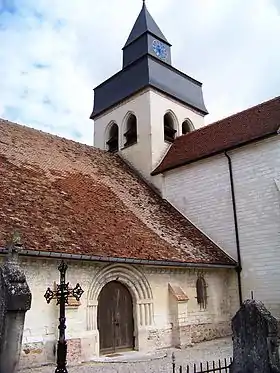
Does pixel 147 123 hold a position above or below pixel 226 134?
above

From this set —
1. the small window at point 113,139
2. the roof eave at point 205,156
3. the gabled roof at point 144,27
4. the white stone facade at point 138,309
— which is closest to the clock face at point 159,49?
the gabled roof at point 144,27

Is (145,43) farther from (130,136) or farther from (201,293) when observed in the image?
(201,293)

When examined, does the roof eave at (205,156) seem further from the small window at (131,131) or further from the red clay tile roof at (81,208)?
the small window at (131,131)

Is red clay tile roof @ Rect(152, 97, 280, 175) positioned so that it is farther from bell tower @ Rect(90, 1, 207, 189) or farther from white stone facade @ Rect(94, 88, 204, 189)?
bell tower @ Rect(90, 1, 207, 189)

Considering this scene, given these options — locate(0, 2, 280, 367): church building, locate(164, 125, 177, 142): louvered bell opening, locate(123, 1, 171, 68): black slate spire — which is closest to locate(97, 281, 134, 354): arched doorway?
locate(0, 2, 280, 367): church building

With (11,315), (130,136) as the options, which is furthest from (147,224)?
(11,315)

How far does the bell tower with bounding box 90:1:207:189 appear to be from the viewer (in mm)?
18281

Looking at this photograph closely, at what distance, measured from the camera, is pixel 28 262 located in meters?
9.29

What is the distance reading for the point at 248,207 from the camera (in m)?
13.5

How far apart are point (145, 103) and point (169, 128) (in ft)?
5.64

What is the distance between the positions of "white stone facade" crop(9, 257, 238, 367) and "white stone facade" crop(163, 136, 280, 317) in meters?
1.09

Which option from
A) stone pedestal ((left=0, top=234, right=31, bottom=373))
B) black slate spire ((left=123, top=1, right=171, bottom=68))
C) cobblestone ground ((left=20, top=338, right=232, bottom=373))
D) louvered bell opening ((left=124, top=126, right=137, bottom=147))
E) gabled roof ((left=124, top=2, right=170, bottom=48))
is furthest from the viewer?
gabled roof ((left=124, top=2, right=170, bottom=48))

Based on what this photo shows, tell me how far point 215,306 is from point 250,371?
7.45 m

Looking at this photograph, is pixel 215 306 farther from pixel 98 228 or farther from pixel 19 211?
pixel 19 211
